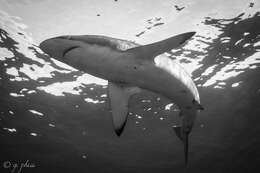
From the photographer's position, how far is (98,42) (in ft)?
11.8

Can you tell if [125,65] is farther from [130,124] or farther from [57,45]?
[130,124]

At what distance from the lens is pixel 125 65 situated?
160 inches

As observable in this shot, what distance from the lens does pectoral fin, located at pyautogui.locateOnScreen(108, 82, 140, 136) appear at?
4.69m

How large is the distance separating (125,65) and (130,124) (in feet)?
51.9

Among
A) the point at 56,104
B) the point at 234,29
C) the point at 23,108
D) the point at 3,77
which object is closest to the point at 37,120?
the point at 23,108

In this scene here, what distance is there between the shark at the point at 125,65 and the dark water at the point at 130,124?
5795mm

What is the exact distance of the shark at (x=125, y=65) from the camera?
3.47m

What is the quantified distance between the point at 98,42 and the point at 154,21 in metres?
6.24

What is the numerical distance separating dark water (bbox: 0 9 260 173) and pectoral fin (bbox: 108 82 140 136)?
21.1 feet

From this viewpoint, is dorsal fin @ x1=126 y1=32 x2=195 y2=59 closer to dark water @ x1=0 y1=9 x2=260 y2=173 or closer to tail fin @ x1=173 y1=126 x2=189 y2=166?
tail fin @ x1=173 y1=126 x2=189 y2=166

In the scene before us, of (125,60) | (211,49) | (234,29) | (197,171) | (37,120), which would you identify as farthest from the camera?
(197,171)

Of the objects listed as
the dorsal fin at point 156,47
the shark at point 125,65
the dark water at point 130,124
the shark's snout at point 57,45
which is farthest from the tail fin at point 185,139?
the dark water at point 130,124

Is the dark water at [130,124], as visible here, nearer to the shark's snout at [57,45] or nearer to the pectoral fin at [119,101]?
the pectoral fin at [119,101]

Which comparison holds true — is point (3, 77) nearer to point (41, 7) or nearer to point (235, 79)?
point (41, 7)
